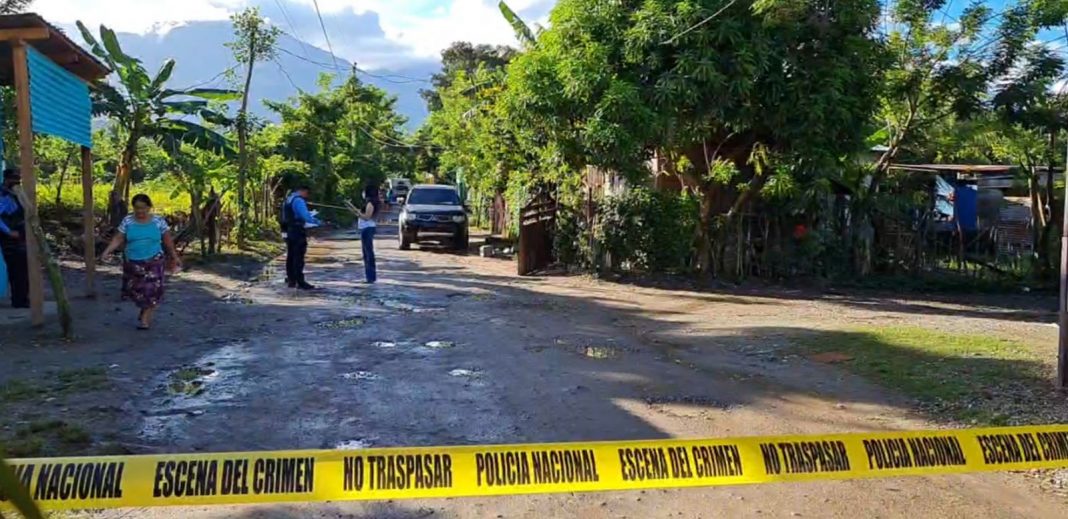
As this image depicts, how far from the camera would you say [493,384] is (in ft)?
22.4

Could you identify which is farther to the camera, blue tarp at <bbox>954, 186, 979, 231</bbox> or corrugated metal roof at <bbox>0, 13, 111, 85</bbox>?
blue tarp at <bbox>954, 186, 979, 231</bbox>

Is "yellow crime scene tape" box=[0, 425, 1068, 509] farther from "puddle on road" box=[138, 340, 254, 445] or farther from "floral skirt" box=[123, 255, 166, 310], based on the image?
"floral skirt" box=[123, 255, 166, 310]

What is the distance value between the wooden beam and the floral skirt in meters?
2.38

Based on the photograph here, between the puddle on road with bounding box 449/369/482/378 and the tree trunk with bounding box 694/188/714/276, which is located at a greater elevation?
the tree trunk with bounding box 694/188/714/276

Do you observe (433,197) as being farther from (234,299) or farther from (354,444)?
(354,444)

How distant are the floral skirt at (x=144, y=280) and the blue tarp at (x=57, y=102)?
71.8 inches

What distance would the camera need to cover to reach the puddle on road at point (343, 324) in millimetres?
9539

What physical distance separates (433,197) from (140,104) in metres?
9.13

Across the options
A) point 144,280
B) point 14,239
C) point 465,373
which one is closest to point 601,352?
point 465,373

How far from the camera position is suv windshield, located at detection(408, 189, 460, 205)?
22.6 meters

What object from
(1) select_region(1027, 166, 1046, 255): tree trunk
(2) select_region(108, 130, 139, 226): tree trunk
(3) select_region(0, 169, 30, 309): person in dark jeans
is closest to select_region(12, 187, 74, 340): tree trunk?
(3) select_region(0, 169, 30, 309): person in dark jeans

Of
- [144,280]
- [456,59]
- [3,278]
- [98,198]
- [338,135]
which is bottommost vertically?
[3,278]

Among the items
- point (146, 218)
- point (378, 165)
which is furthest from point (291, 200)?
point (378, 165)

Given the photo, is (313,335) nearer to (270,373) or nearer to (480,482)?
(270,373)
